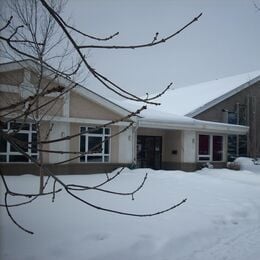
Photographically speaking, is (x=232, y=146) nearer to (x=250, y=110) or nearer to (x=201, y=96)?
(x=250, y=110)

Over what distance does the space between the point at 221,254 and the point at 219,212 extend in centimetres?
325

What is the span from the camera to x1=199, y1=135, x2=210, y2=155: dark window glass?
24167 millimetres

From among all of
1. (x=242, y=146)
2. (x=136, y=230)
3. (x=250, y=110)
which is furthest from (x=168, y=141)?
(x=136, y=230)

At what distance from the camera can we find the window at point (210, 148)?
24.2 metres

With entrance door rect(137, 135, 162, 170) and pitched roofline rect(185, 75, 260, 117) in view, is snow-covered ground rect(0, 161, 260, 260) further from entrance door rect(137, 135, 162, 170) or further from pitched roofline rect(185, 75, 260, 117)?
pitched roofline rect(185, 75, 260, 117)

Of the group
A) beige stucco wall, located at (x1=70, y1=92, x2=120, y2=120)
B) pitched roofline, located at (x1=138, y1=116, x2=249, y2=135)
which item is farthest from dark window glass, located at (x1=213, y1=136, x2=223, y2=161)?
beige stucco wall, located at (x1=70, y1=92, x2=120, y2=120)

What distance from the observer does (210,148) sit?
2448 centimetres

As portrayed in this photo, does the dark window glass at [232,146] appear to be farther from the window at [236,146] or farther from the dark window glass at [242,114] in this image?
the dark window glass at [242,114]

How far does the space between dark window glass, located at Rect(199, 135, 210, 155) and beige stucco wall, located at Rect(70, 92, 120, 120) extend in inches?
268

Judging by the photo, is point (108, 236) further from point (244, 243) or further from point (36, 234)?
point (244, 243)

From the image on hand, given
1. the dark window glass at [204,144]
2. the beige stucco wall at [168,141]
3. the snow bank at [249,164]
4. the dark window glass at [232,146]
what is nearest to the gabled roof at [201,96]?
the dark window glass at [204,144]

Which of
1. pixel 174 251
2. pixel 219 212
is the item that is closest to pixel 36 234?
pixel 174 251

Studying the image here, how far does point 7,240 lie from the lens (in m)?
6.50

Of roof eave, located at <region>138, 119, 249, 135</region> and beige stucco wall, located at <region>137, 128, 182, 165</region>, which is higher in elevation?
roof eave, located at <region>138, 119, 249, 135</region>
